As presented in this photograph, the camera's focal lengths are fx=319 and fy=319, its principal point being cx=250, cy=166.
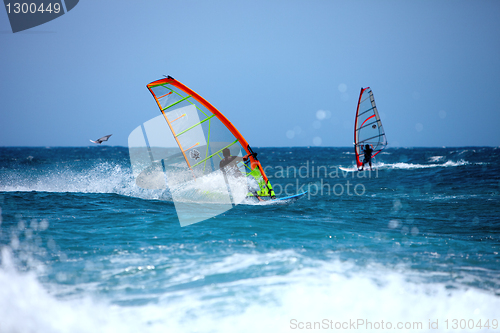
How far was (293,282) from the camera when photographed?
291 cm

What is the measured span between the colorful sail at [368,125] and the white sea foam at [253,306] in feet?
36.3

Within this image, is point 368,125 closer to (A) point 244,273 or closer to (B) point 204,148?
(B) point 204,148

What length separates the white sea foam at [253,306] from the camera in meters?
2.30

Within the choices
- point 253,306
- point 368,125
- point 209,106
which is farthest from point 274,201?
point 368,125

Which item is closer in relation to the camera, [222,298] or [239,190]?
[222,298]

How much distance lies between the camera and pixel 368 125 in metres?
13.5

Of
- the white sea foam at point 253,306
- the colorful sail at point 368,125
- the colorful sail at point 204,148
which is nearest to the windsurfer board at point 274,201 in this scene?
the colorful sail at point 204,148

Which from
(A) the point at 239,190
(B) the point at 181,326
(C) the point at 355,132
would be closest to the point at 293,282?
(B) the point at 181,326

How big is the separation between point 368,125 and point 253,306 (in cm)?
1235

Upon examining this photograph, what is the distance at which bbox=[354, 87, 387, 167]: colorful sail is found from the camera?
12914 mm

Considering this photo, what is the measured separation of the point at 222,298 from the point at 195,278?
43 cm

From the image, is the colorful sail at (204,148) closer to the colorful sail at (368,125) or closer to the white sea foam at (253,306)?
the white sea foam at (253,306)

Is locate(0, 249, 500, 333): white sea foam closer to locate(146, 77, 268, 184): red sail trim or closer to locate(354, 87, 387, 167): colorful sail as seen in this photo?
locate(146, 77, 268, 184): red sail trim

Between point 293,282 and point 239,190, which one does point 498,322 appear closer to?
point 293,282
